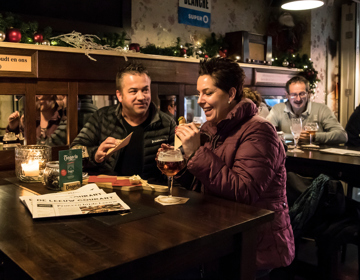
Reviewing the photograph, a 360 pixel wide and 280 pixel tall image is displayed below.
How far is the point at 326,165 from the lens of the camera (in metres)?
2.70

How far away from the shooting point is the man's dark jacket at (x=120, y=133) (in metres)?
2.57

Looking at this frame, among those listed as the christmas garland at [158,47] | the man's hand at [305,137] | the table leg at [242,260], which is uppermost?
the christmas garland at [158,47]

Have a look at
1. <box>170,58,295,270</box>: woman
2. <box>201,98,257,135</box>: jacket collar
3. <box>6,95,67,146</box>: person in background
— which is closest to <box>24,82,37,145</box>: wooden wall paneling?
<box>6,95,67,146</box>: person in background

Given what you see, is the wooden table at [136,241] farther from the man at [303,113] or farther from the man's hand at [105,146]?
the man at [303,113]

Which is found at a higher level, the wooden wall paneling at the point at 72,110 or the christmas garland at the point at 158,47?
the christmas garland at the point at 158,47

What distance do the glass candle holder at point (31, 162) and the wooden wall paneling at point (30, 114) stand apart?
2.85 ft

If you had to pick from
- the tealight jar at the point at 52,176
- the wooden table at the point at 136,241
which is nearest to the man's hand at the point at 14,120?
the tealight jar at the point at 52,176

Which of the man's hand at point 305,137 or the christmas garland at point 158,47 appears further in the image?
the man's hand at point 305,137

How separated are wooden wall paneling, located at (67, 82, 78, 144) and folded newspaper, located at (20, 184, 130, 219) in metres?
1.57

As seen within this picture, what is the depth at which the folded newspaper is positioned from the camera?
132 cm

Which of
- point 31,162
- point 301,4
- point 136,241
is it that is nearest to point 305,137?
point 301,4

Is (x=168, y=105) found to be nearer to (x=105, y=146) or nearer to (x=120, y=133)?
(x=120, y=133)

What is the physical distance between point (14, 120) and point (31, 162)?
100 centimetres

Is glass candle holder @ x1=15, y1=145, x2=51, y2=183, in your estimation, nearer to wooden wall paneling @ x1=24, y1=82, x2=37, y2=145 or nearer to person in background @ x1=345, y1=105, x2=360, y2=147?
wooden wall paneling @ x1=24, y1=82, x2=37, y2=145
